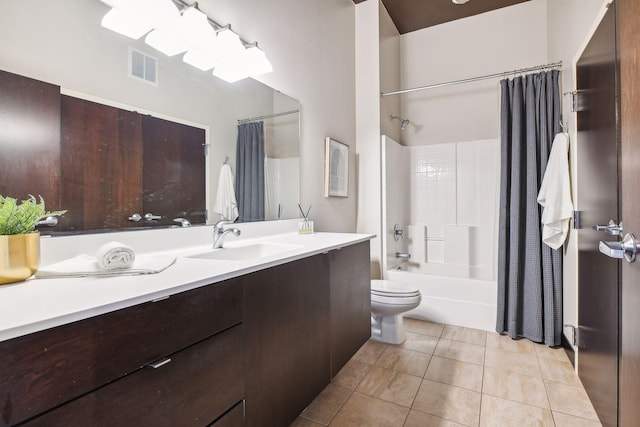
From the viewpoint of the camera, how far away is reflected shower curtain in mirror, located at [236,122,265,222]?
1.74 metres

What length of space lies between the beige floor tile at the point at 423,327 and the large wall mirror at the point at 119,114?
1.67 metres

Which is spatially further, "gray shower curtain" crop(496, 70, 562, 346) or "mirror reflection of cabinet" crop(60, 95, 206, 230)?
"gray shower curtain" crop(496, 70, 562, 346)

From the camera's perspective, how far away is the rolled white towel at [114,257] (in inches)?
34.6

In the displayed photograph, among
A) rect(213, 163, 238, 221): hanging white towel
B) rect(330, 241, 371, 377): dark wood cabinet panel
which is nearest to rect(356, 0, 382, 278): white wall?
rect(330, 241, 371, 377): dark wood cabinet panel

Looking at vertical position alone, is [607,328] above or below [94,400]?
below

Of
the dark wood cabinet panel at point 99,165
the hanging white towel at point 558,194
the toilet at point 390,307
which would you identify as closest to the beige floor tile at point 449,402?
the toilet at point 390,307

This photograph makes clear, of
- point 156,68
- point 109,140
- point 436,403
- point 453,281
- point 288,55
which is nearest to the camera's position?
point 109,140

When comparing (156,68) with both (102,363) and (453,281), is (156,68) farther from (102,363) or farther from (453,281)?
(453,281)

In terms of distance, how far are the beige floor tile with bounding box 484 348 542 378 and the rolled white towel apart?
2.15 metres

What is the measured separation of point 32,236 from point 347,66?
2.72 metres

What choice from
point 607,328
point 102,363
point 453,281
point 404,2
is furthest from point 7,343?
point 404,2

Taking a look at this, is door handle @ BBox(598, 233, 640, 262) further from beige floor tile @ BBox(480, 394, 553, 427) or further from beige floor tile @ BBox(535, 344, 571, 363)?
beige floor tile @ BBox(535, 344, 571, 363)

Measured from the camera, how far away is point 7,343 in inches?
21.1

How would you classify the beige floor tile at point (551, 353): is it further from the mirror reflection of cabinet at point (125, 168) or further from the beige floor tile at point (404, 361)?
the mirror reflection of cabinet at point (125, 168)
